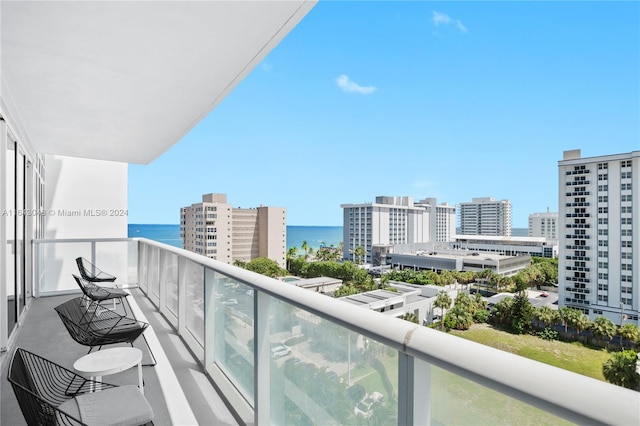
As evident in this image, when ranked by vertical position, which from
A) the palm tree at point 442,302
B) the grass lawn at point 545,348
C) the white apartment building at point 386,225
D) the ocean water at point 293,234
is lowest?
the grass lawn at point 545,348

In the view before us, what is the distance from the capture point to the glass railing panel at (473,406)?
27.5 inches

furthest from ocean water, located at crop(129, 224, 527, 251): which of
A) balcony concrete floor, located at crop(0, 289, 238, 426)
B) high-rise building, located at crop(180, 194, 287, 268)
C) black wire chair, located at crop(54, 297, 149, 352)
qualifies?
black wire chair, located at crop(54, 297, 149, 352)

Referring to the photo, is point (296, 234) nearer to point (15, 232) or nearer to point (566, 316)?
point (566, 316)

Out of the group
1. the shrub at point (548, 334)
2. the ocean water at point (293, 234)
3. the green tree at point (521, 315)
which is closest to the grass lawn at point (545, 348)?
the shrub at point (548, 334)

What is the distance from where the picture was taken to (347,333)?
1235 mm

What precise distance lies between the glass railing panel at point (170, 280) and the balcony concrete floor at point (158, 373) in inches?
8.6

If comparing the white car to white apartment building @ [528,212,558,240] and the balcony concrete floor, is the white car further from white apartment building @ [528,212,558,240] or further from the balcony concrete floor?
white apartment building @ [528,212,558,240]

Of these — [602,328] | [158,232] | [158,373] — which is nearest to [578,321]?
[602,328]

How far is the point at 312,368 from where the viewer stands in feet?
4.92

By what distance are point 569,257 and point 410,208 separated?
111 ft

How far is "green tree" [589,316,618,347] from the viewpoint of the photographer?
32094 mm

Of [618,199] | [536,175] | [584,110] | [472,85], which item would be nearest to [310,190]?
[472,85]

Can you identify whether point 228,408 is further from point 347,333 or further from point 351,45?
point 351,45

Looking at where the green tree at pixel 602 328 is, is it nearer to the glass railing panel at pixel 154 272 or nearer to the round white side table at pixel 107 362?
the glass railing panel at pixel 154 272
